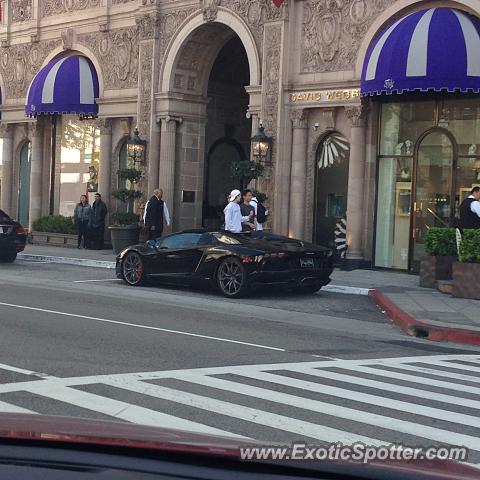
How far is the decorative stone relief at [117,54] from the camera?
2823 centimetres

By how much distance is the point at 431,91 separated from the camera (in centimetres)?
2038

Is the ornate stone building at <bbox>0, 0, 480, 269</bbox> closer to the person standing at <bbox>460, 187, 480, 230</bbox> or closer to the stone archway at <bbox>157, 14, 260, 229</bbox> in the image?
the stone archway at <bbox>157, 14, 260, 229</bbox>

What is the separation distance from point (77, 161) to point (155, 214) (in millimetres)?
7595

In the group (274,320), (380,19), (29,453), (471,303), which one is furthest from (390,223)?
(29,453)

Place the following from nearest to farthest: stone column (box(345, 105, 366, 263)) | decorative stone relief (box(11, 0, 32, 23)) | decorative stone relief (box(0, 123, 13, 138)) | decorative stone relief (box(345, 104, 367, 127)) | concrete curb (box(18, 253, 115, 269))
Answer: decorative stone relief (box(345, 104, 367, 127))
stone column (box(345, 105, 366, 263))
concrete curb (box(18, 253, 115, 269))
decorative stone relief (box(11, 0, 32, 23))
decorative stone relief (box(0, 123, 13, 138))

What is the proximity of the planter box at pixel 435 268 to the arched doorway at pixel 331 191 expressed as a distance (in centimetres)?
460

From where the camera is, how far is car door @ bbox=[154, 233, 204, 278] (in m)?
17.0

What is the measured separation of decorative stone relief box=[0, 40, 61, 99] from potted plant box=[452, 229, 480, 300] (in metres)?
20.1

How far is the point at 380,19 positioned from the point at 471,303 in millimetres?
8791

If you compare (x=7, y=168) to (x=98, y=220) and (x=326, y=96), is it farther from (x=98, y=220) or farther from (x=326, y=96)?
(x=326, y=96)

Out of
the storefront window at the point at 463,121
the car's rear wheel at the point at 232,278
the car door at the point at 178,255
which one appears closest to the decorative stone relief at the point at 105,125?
the car door at the point at 178,255

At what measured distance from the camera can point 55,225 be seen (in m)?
30.4

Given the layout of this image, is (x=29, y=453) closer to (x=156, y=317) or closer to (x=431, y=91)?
(x=156, y=317)

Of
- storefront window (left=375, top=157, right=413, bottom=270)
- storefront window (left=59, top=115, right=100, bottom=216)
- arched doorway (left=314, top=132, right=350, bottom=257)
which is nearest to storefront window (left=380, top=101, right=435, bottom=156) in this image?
storefront window (left=375, top=157, right=413, bottom=270)
